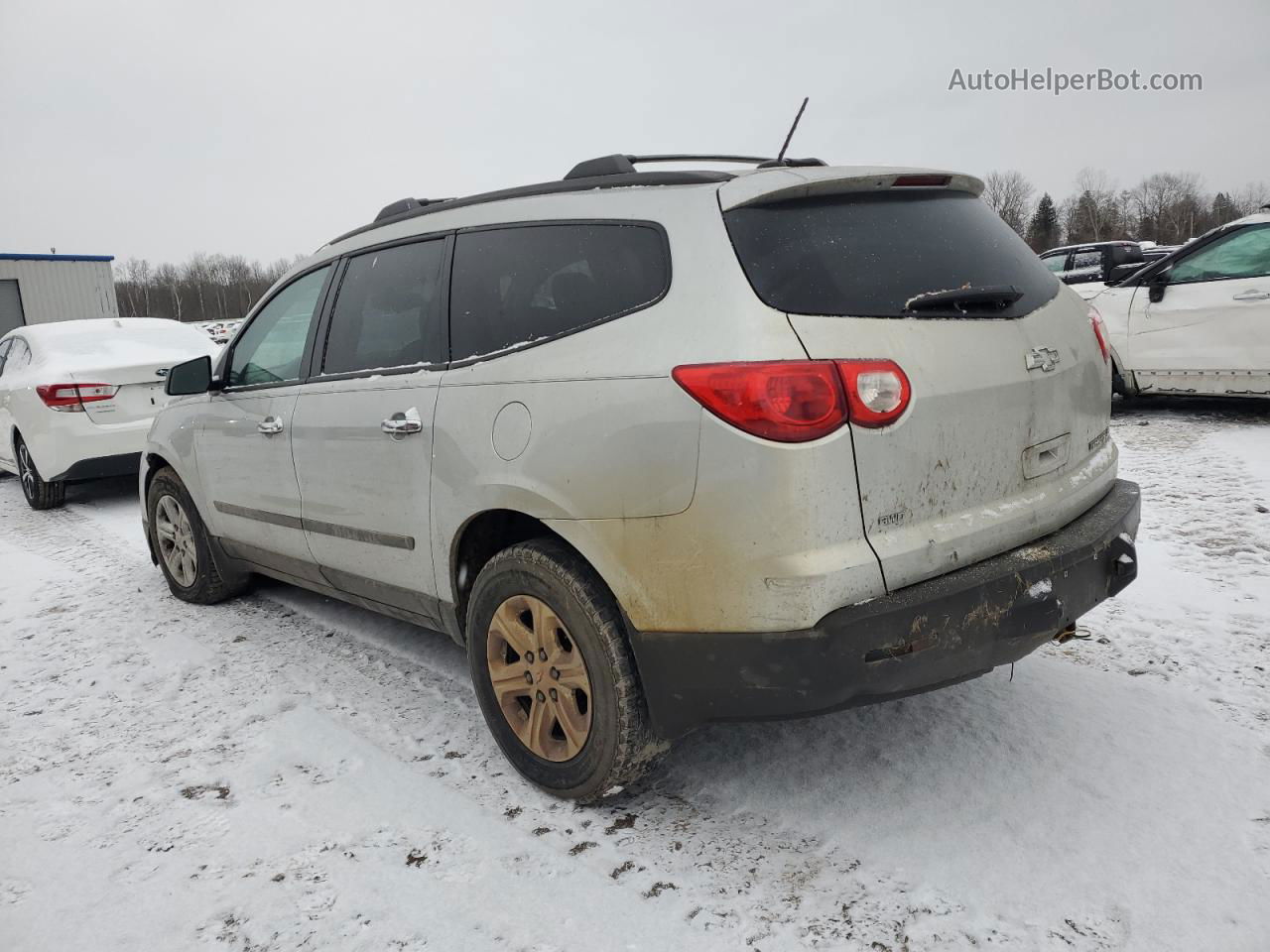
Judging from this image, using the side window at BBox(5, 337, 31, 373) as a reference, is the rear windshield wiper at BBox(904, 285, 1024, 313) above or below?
below

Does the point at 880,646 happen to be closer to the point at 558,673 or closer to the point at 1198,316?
the point at 558,673

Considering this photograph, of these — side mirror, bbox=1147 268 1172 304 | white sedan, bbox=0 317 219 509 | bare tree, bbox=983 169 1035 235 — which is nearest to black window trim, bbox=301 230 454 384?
white sedan, bbox=0 317 219 509

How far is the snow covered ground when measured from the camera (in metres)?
2.15

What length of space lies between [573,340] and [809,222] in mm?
727

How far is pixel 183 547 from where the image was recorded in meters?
4.84

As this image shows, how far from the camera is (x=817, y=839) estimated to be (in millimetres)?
2449

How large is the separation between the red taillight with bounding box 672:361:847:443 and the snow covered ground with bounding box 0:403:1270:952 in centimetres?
116

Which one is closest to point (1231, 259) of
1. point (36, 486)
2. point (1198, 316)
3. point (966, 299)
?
point (1198, 316)

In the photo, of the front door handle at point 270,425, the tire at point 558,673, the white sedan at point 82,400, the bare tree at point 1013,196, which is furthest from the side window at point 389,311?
the bare tree at point 1013,196

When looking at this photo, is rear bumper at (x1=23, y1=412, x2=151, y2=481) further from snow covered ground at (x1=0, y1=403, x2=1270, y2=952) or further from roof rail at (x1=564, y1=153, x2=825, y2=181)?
roof rail at (x1=564, y1=153, x2=825, y2=181)

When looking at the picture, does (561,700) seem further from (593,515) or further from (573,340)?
(573,340)

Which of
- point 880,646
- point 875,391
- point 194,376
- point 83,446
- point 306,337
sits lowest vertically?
point 880,646

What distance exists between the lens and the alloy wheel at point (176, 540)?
15.6 feet

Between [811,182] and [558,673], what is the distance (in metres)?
1.56
